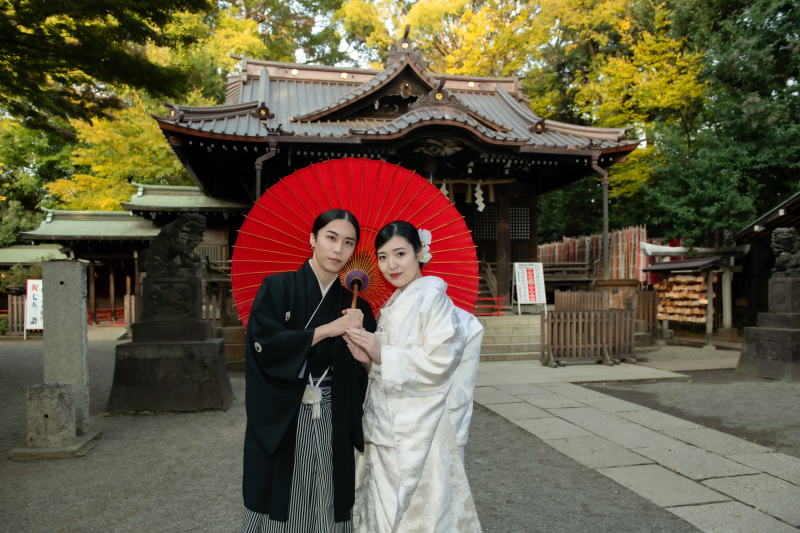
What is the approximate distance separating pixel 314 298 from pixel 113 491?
248 cm

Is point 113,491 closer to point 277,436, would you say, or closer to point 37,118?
point 277,436

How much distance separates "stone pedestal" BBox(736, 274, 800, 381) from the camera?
6.85 meters

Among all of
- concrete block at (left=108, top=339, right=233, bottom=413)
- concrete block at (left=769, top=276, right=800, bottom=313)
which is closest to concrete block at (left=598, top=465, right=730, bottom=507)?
concrete block at (left=108, top=339, right=233, bottom=413)

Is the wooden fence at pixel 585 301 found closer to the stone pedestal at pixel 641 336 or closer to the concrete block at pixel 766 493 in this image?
the stone pedestal at pixel 641 336

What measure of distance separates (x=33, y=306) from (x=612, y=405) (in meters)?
13.1

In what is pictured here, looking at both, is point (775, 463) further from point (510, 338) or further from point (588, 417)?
point (510, 338)

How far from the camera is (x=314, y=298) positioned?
194cm

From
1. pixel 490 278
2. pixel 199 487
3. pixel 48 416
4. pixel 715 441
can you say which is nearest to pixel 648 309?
pixel 490 278

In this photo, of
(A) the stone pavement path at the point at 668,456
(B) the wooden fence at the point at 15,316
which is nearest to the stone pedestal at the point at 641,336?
(A) the stone pavement path at the point at 668,456

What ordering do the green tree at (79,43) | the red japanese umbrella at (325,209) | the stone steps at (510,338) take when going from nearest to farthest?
the red japanese umbrella at (325,209), the green tree at (79,43), the stone steps at (510,338)

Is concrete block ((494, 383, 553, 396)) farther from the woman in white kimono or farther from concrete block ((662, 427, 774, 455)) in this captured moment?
the woman in white kimono

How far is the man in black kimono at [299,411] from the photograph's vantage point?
1762 millimetres

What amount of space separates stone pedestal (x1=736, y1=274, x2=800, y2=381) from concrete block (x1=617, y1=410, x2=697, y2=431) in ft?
10.7

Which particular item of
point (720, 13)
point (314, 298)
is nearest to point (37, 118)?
point (314, 298)
